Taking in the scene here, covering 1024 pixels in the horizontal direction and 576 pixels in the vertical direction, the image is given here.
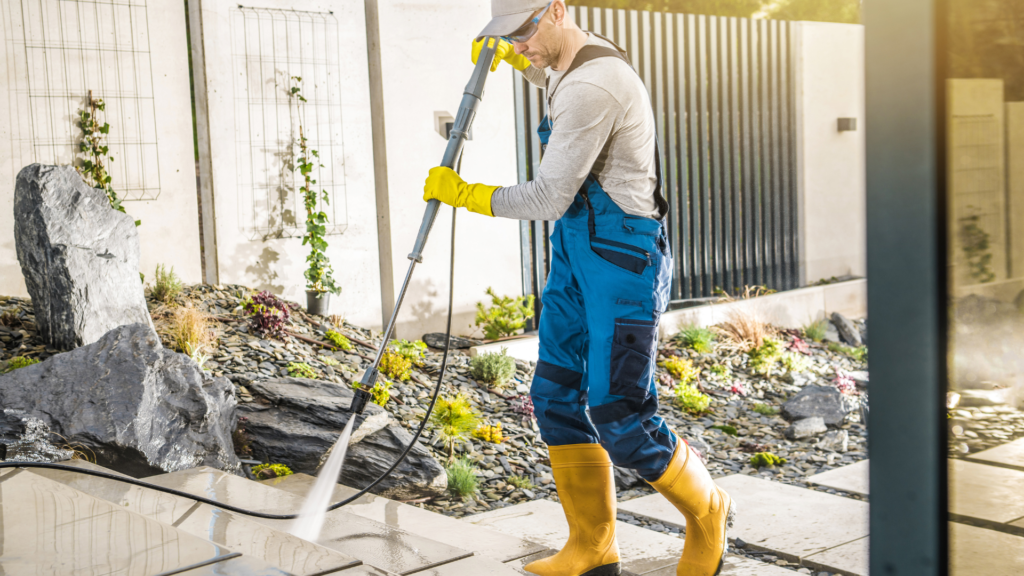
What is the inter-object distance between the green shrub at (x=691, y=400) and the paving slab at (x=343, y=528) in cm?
311

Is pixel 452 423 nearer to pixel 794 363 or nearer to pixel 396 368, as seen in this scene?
pixel 396 368

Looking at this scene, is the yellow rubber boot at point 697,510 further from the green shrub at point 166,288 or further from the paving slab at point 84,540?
the green shrub at point 166,288

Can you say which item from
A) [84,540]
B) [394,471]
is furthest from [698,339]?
[84,540]

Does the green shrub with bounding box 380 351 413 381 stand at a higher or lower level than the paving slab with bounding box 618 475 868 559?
higher

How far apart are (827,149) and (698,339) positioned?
430cm

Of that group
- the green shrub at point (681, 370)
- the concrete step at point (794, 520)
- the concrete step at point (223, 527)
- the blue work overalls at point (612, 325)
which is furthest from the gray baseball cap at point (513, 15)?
the green shrub at point (681, 370)

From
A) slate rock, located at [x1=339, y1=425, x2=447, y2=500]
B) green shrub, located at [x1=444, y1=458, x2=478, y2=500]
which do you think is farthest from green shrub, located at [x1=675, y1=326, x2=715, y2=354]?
slate rock, located at [x1=339, y1=425, x2=447, y2=500]

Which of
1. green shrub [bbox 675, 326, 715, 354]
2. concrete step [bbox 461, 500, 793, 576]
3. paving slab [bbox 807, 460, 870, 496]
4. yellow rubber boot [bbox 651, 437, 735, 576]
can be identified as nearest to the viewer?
yellow rubber boot [bbox 651, 437, 735, 576]

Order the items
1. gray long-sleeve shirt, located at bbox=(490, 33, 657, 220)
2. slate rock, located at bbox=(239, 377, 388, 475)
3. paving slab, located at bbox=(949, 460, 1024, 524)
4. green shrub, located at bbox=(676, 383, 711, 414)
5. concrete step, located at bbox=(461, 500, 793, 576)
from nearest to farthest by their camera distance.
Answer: paving slab, located at bbox=(949, 460, 1024, 524)
gray long-sleeve shirt, located at bbox=(490, 33, 657, 220)
concrete step, located at bbox=(461, 500, 793, 576)
slate rock, located at bbox=(239, 377, 388, 475)
green shrub, located at bbox=(676, 383, 711, 414)

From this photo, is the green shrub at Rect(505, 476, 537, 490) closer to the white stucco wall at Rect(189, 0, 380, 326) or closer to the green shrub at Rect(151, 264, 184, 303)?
the green shrub at Rect(151, 264, 184, 303)

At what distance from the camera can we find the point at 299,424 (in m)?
3.95

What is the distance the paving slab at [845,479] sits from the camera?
3994mm

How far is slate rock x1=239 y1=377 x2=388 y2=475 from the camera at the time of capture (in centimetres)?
386

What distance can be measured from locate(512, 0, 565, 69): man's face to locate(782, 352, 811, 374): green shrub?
198 inches
